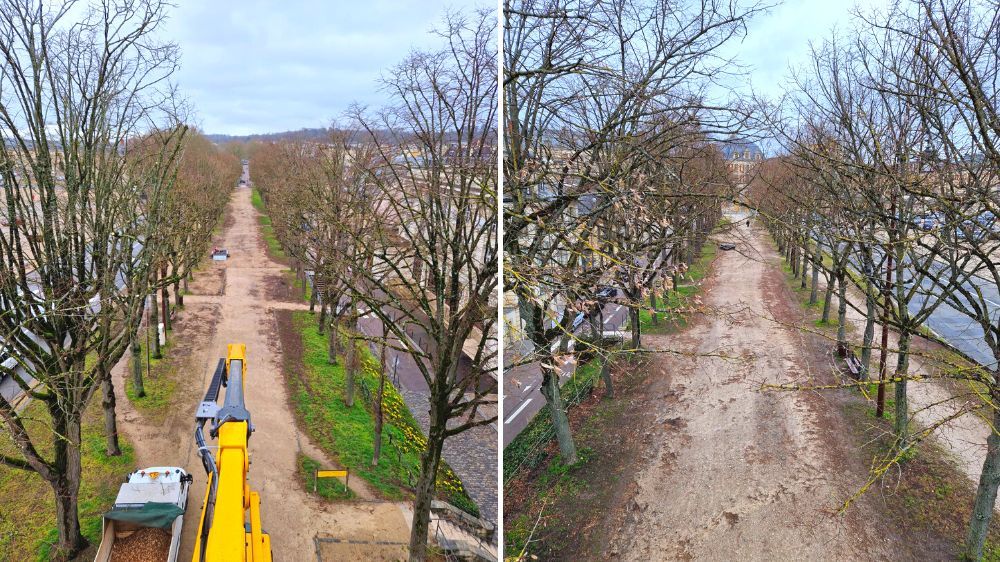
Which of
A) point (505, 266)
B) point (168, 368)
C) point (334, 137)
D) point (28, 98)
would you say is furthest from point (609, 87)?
point (168, 368)

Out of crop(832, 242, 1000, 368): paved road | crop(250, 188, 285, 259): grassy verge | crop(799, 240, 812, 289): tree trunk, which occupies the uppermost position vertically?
crop(799, 240, 812, 289): tree trunk

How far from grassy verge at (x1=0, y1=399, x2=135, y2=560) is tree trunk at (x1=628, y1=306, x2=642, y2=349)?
4255mm

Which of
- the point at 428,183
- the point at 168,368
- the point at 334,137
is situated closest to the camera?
the point at 428,183

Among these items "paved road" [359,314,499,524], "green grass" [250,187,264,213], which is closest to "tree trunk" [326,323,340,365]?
"paved road" [359,314,499,524]

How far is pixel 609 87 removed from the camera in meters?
2.07

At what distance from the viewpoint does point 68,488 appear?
176 inches

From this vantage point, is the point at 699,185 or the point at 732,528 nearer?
the point at 732,528

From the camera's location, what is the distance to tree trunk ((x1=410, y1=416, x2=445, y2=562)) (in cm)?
349

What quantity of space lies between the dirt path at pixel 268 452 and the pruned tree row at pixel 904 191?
326 centimetres

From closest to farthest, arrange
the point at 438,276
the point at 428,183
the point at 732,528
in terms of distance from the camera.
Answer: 1. the point at 732,528
2. the point at 428,183
3. the point at 438,276

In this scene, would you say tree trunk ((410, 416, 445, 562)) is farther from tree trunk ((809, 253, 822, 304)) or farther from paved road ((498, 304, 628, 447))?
tree trunk ((809, 253, 822, 304))

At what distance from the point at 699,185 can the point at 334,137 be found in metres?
3.95

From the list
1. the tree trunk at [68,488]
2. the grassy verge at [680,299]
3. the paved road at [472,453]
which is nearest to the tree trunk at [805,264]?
the grassy verge at [680,299]

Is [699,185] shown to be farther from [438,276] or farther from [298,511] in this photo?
[298,511]
